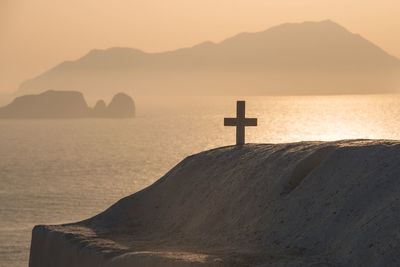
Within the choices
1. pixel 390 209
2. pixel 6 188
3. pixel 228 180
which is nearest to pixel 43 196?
pixel 6 188

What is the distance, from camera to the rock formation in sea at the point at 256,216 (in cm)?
1395

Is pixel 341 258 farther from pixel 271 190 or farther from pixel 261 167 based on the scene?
pixel 261 167

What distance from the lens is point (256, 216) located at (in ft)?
54.8

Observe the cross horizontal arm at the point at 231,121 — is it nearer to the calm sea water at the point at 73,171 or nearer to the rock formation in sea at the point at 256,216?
the rock formation in sea at the point at 256,216

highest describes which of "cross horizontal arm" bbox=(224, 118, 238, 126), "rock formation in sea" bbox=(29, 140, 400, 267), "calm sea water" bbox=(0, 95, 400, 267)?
"cross horizontal arm" bbox=(224, 118, 238, 126)

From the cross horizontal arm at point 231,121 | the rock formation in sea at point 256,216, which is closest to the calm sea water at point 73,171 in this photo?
the cross horizontal arm at point 231,121

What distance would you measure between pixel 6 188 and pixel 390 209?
290 ft

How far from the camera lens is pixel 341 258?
1358cm

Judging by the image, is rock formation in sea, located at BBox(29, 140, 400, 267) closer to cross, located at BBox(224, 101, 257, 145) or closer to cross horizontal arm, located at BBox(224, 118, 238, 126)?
cross, located at BBox(224, 101, 257, 145)

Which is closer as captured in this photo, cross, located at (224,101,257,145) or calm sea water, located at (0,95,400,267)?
cross, located at (224,101,257,145)

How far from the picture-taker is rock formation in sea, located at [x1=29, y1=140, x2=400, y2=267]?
14.0 metres

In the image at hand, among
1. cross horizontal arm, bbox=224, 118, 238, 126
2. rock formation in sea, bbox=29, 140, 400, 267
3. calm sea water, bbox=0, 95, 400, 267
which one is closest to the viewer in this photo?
rock formation in sea, bbox=29, 140, 400, 267

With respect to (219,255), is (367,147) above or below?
above

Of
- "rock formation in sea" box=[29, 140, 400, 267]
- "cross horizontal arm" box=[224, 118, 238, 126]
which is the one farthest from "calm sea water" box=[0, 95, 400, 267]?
"rock formation in sea" box=[29, 140, 400, 267]
